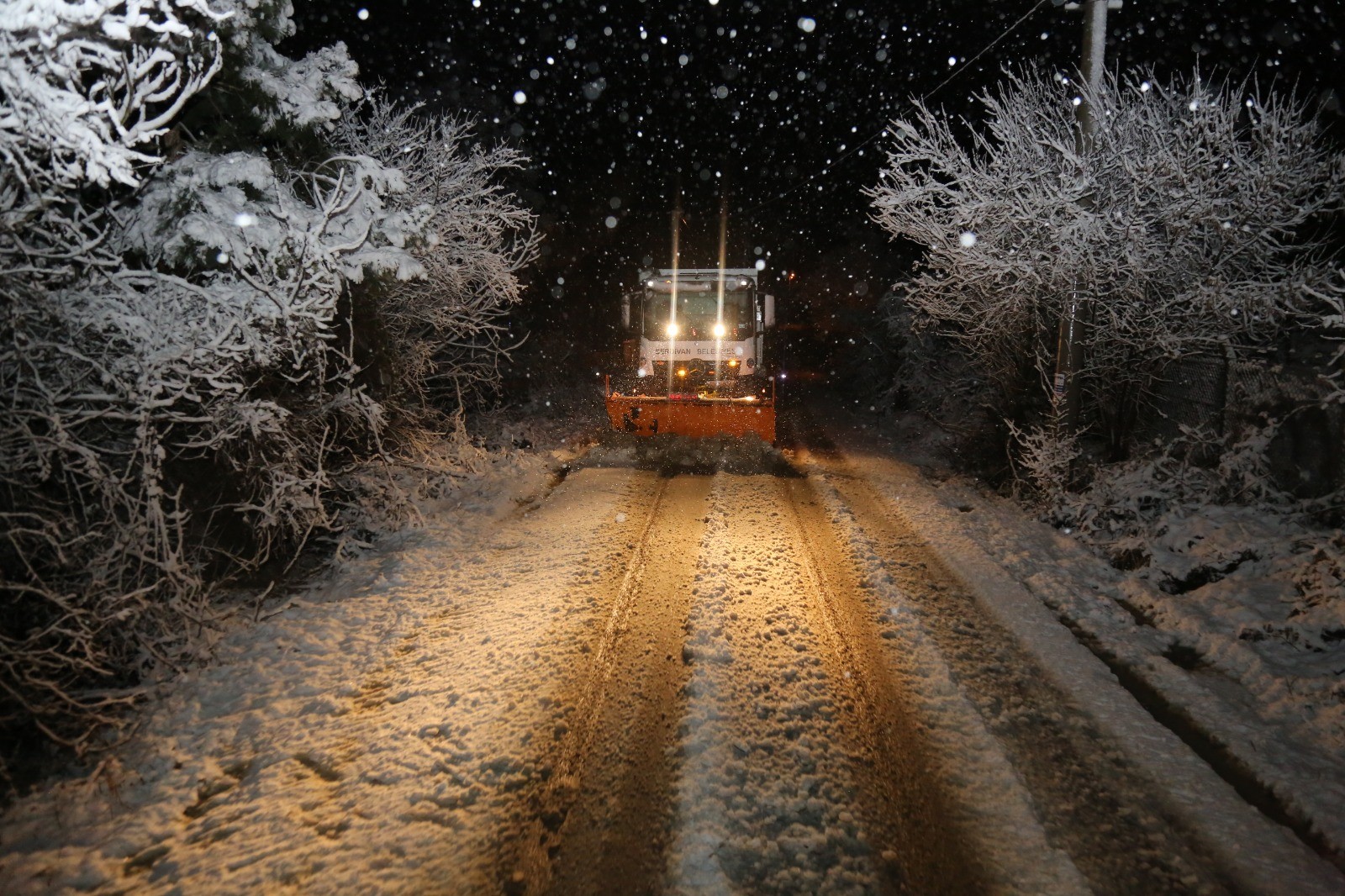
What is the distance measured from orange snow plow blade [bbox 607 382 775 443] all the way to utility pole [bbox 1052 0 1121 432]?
5968 millimetres

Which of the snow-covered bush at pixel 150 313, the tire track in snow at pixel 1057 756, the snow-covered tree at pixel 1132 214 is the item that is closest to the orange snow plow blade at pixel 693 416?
the snow-covered tree at pixel 1132 214

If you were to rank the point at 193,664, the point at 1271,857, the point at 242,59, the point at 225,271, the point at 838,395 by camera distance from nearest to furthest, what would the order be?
the point at 1271,857, the point at 193,664, the point at 225,271, the point at 242,59, the point at 838,395

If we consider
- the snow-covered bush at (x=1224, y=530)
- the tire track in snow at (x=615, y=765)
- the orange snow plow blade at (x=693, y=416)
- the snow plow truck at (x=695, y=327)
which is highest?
the snow plow truck at (x=695, y=327)

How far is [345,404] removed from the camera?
22.5 feet

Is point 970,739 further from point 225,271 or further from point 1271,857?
point 225,271

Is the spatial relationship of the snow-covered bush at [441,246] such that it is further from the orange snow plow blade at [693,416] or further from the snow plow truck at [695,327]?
the snow plow truck at [695,327]

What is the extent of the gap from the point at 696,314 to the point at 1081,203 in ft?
27.6

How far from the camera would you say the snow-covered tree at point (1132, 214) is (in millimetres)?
7949

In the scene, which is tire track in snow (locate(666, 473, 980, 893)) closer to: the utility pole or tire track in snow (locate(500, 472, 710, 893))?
tire track in snow (locate(500, 472, 710, 893))

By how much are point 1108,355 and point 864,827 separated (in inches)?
331

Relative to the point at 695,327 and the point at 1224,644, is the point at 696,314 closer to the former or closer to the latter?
the point at 695,327

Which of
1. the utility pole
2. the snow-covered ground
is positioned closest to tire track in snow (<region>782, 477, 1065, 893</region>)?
the snow-covered ground

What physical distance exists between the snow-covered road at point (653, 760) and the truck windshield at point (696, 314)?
984cm

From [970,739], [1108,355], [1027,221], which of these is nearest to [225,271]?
[970,739]
